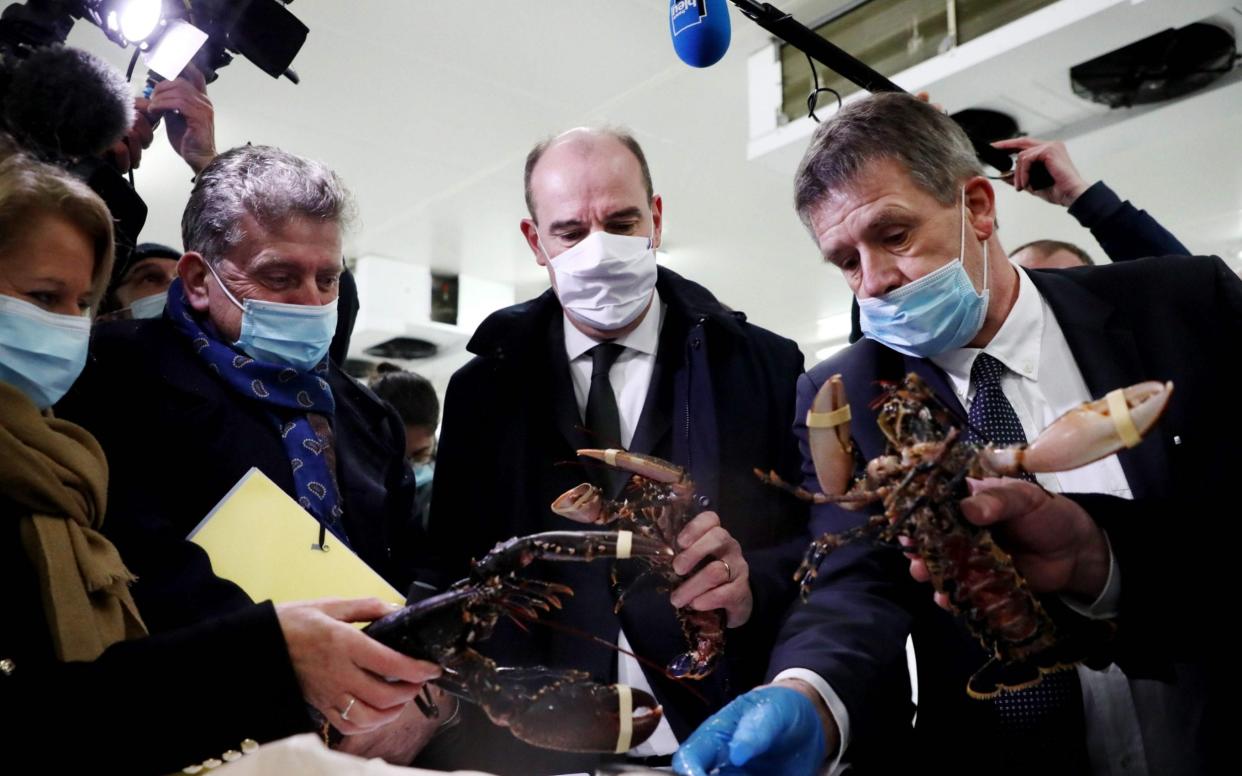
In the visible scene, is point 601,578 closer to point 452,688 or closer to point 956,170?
point 452,688

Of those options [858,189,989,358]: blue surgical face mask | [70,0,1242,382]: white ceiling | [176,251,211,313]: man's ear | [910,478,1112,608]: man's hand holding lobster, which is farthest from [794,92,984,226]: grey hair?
[70,0,1242,382]: white ceiling

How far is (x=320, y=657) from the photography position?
1.25 m

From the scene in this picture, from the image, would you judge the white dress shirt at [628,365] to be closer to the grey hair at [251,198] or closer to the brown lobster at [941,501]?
the grey hair at [251,198]

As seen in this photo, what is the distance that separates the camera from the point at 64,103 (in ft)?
5.04

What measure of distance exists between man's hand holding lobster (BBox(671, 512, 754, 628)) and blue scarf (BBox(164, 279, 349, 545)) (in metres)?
0.63

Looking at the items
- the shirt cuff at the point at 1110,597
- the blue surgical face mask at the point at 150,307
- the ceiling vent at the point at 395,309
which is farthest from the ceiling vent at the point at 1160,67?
the ceiling vent at the point at 395,309

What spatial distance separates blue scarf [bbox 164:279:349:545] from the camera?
1.79 m

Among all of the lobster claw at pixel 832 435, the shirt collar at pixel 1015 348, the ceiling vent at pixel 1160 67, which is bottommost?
the lobster claw at pixel 832 435

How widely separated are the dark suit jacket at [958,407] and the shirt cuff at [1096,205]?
55cm

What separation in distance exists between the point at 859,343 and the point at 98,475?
1290 millimetres

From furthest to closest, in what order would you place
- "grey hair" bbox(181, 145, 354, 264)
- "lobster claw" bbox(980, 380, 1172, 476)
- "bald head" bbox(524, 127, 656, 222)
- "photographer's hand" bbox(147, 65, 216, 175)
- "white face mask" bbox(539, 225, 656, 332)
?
"photographer's hand" bbox(147, 65, 216, 175) → "bald head" bbox(524, 127, 656, 222) → "white face mask" bbox(539, 225, 656, 332) → "grey hair" bbox(181, 145, 354, 264) → "lobster claw" bbox(980, 380, 1172, 476)

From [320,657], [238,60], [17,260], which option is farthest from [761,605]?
[238,60]

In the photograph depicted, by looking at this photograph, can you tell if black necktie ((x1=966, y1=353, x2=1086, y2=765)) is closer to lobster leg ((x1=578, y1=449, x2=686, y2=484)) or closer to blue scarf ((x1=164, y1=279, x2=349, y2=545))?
lobster leg ((x1=578, y1=449, x2=686, y2=484))

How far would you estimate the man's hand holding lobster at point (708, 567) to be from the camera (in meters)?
1.57
